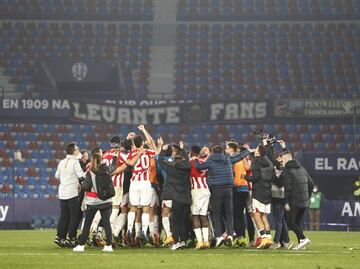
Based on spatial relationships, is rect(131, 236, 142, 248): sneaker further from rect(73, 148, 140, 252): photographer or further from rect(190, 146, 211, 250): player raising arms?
rect(73, 148, 140, 252): photographer

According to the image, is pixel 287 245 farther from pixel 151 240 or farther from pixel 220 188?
pixel 151 240

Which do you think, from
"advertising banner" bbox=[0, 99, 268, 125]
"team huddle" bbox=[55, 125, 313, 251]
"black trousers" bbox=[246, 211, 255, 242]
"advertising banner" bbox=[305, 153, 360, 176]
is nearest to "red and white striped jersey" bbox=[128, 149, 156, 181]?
"team huddle" bbox=[55, 125, 313, 251]

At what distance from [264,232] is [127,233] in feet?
9.11

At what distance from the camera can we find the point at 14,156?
137 ft

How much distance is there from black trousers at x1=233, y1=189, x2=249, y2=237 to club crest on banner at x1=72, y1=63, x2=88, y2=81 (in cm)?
2628

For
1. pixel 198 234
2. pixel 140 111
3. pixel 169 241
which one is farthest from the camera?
pixel 140 111

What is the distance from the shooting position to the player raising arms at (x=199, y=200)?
20.8 metres

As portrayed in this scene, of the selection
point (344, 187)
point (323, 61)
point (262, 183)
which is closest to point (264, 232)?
point (262, 183)

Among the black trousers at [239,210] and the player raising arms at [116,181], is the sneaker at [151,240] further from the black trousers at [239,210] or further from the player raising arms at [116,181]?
the black trousers at [239,210]

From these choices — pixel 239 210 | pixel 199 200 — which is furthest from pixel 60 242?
pixel 239 210

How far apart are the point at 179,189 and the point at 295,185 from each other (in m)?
2.39

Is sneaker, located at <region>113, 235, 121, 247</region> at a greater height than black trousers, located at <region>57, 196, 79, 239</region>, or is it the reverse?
black trousers, located at <region>57, 196, 79, 239</region>

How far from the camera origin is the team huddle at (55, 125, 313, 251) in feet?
68.1

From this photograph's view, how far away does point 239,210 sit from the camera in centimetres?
2219
